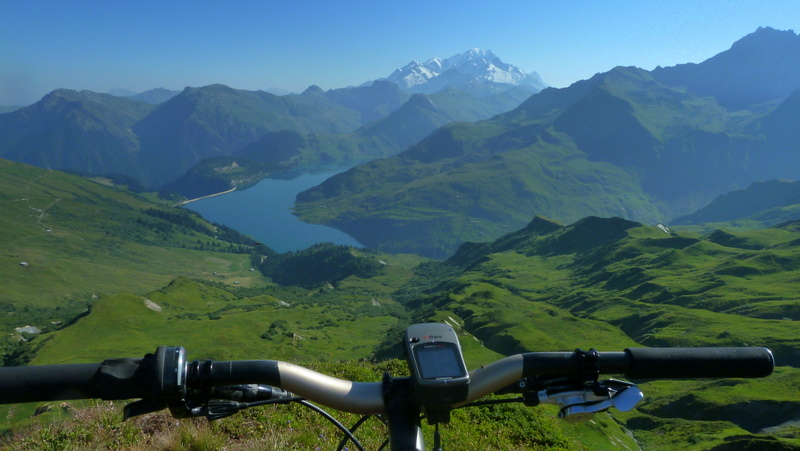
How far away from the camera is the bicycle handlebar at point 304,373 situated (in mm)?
3121

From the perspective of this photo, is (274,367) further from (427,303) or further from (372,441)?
(427,303)


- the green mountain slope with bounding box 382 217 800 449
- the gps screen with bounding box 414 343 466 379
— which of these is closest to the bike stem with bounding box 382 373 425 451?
the gps screen with bounding box 414 343 466 379

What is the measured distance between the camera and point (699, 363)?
12.1 feet

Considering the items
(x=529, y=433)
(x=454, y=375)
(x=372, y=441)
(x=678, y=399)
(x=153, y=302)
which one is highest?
(x=454, y=375)

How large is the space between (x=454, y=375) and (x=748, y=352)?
229 centimetres

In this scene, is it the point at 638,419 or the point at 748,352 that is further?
the point at 638,419

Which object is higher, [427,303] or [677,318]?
[677,318]

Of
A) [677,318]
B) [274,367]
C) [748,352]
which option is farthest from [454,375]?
[677,318]

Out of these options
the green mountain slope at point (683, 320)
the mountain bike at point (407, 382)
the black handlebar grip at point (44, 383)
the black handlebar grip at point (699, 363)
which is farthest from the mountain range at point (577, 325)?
the black handlebar grip at point (44, 383)

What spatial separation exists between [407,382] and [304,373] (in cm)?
81

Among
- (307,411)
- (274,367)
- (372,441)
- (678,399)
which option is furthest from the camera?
(678,399)

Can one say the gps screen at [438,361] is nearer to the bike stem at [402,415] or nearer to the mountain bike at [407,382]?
the mountain bike at [407,382]

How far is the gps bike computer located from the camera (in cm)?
320

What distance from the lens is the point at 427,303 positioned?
18775 centimetres
